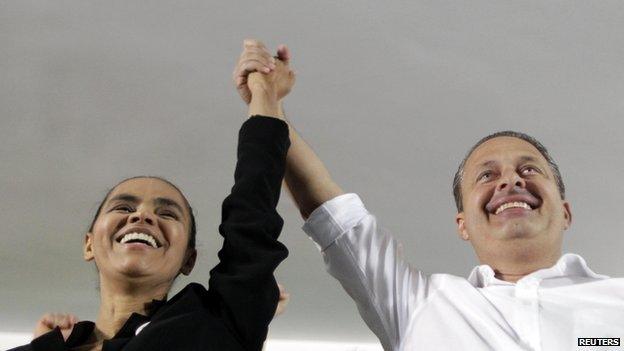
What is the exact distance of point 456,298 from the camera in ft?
4.54

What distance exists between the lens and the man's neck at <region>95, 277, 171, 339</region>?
1.35 metres

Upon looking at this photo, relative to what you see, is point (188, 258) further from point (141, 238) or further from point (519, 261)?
point (519, 261)

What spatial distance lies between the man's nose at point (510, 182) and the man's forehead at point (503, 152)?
49mm

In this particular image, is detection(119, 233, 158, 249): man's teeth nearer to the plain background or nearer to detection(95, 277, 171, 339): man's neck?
detection(95, 277, 171, 339): man's neck

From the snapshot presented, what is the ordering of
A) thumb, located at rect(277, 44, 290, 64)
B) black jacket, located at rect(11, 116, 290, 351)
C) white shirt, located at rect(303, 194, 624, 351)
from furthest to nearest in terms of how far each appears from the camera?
thumb, located at rect(277, 44, 290, 64)
white shirt, located at rect(303, 194, 624, 351)
black jacket, located at rect(11, 116, 290, 351)

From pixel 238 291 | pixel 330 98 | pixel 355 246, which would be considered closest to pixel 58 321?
pixel 238 291

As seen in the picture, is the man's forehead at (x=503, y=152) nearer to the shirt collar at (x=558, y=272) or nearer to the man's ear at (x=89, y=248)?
the shirt collar at (x=558, y=272)

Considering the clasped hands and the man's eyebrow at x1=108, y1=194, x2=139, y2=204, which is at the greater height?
the clasped hands

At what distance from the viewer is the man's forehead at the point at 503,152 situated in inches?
61.0

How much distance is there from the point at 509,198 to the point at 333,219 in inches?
13.0

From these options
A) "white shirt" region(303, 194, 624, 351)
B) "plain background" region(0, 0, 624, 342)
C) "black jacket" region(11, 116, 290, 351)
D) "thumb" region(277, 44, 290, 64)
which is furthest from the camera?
"plain background" region(0, 0, 624, 342)

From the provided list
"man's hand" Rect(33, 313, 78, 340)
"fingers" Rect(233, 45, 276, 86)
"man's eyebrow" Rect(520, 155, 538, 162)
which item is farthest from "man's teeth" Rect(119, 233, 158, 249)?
"man's eyebrow" Rect(520, 155, 538, 162)

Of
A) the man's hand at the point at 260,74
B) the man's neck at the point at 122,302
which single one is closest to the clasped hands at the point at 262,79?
the man's hand at the point at 260,74

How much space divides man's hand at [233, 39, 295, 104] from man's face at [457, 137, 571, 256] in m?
0.42
